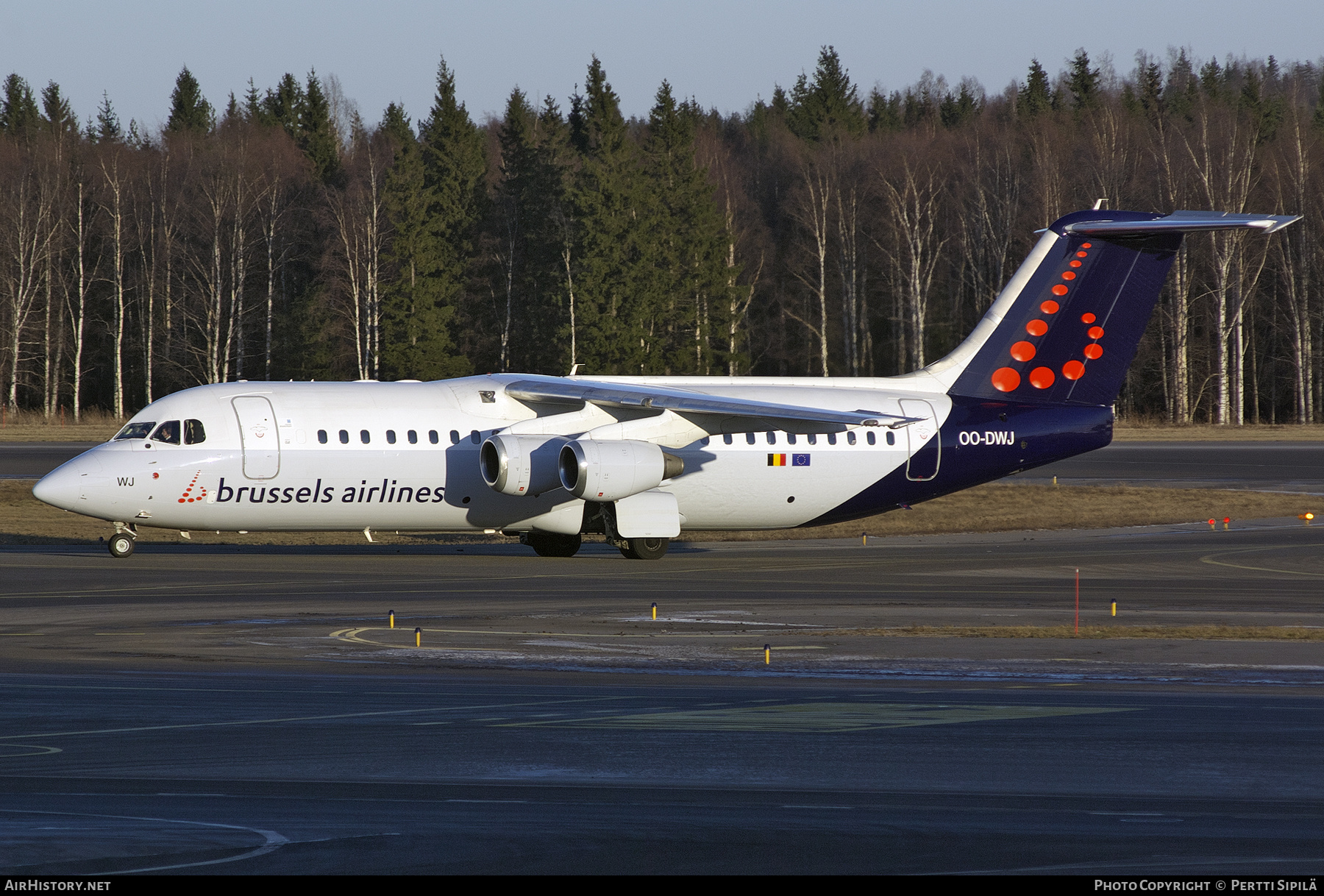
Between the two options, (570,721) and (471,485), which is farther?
(471,485)

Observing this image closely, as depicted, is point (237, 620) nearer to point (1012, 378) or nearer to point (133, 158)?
point (1012, 378)

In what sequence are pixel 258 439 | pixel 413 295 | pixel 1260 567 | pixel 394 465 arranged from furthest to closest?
pixel 413 295 < pixel 394 465 < pixel 258 439 < pixel 1260 567

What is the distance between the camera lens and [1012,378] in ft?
102

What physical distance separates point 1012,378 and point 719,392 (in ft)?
20.8

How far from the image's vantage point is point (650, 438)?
94.5ft

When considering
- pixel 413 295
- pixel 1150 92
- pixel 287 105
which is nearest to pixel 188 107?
pixel 287 105

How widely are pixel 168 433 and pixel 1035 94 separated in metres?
90.9

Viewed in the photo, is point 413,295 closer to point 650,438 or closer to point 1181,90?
point 650,438

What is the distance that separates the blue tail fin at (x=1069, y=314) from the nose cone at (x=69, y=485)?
17197 mm

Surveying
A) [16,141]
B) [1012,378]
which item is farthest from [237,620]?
[16,141]

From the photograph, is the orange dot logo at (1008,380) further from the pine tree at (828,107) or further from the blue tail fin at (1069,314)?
the pine tree at (828,107)

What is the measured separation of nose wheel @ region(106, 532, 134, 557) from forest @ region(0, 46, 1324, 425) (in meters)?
46.5

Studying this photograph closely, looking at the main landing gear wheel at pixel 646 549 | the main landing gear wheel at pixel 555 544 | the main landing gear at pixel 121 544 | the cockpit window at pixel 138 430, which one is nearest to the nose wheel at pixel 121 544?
the main landing gear at pixel 121 544

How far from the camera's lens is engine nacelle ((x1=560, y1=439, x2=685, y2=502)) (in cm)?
2712
